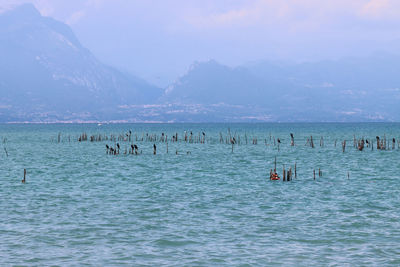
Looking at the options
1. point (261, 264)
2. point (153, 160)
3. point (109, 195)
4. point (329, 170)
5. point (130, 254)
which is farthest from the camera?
point (153, 160)

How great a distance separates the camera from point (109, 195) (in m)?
38.9

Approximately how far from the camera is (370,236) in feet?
82.4

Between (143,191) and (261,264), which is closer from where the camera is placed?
(261,264)

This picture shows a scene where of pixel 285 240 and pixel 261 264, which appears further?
pixel 285 240

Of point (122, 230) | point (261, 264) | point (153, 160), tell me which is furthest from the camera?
point (153, 160)

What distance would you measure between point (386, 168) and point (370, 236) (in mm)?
38859

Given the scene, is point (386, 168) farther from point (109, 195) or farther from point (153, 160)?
point (109, 195)

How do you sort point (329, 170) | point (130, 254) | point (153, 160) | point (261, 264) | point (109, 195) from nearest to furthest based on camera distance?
→ point (261, 264), point (130, 254), point (109, 195), point (329, 170), point (153, 160)

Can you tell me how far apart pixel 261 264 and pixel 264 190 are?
67.0 ft

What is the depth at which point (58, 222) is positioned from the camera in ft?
93.1

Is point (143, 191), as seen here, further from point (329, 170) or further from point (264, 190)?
point (329, 170)

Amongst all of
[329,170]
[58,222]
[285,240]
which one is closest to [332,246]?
[285,240]

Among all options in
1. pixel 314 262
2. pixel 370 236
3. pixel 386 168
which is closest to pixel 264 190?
pixel 370 236

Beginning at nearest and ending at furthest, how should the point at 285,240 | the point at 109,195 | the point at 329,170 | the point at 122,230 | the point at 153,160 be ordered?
the point at 285,240
the point at 122,230
the point at 109,195
the point at 329,170
the point at 153,160
